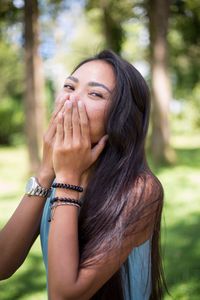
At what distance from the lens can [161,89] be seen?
1159cm

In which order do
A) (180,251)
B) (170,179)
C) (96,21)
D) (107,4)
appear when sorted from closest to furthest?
1. (180,251)
2. (170,179)
3. (107,4)
4. (96,21)

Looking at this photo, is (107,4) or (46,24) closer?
(107,4)

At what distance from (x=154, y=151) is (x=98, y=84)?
9.96 m

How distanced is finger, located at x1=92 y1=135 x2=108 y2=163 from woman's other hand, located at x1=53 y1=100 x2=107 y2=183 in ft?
0.09

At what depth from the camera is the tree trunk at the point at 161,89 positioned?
11477 millimetres

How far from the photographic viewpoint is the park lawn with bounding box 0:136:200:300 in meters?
4.39

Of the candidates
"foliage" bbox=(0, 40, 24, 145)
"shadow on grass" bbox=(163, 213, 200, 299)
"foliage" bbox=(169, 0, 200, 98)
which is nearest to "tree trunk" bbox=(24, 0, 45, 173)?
"foliage" bbox=(169, 0, 200, 98)

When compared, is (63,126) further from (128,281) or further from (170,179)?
(170,179)

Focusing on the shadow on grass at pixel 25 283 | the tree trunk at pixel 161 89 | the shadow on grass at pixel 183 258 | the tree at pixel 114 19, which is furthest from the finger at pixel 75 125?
the tree at pixel 114 19

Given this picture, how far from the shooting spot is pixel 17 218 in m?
1.73

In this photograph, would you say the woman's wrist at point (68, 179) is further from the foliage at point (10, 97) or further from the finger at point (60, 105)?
the foliage at point (10, 97)

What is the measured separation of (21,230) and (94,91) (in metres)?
0.57

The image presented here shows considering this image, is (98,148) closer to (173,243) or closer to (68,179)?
(68,179)

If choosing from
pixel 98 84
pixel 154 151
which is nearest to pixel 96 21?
pixel 154 151
